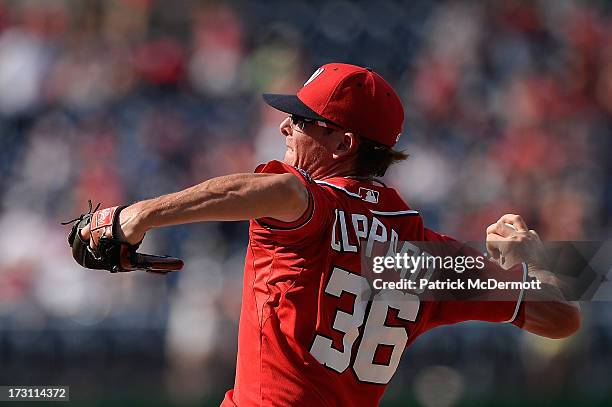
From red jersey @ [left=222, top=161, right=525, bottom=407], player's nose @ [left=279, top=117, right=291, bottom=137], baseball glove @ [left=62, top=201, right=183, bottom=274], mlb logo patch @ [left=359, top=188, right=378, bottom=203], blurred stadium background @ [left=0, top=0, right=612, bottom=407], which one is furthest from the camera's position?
blurred stadium background @ [left=0, top=0, right=612, bottom=407]

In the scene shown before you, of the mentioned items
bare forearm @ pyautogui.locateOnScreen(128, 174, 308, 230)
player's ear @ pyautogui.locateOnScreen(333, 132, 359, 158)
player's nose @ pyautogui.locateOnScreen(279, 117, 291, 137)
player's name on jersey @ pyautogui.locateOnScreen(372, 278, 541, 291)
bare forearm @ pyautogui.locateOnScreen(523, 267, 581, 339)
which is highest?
player's nose @ pyautogui.locateOnScreen(279, 117, 291, 137)

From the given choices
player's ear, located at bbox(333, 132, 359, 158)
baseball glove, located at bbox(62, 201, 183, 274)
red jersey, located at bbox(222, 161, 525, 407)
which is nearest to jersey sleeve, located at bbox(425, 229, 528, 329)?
red jersey, located at bbox(222, 161, 525, 407)

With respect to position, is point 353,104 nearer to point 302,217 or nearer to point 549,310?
point 302,217

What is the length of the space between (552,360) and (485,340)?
56cm

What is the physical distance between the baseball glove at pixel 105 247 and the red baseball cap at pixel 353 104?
0.66m

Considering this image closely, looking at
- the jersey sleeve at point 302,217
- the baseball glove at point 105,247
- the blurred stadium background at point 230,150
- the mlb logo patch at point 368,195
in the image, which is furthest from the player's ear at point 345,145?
the blurred stadium background at point 230,150

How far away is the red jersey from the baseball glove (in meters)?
0.34

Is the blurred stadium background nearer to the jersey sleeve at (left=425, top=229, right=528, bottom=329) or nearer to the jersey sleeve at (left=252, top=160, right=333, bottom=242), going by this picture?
the jersey sleeve at (left=425, top=229, right=528, bottom=329)

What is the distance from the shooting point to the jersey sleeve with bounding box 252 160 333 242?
103 inches

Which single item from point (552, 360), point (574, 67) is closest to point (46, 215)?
point (552, 360)

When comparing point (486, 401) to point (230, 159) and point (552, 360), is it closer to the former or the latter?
point (552, 360)

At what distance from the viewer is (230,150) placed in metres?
8.56

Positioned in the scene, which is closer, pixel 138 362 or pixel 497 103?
pixel 138 362

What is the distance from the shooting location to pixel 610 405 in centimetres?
700
